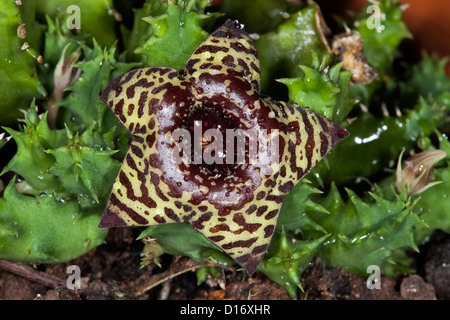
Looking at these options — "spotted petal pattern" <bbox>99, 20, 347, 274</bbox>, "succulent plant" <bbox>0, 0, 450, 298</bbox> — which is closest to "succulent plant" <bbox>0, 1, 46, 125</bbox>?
"succulent plant" <bbox>0, 0, 450, 298</bbox>

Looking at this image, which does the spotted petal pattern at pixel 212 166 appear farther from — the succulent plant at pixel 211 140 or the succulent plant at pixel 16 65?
the succulent plant at pixel 16 65

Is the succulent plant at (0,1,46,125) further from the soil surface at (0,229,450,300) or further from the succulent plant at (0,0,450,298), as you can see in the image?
the soil surface at (0,229,450,300)

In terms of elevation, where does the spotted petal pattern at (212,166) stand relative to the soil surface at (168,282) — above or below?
above

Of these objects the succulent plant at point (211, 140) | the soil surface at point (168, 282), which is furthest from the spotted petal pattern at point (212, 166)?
the soil surface at point (168, 282)

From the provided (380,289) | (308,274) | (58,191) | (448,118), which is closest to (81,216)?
(58,191)

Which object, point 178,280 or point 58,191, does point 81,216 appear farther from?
point 178,280
